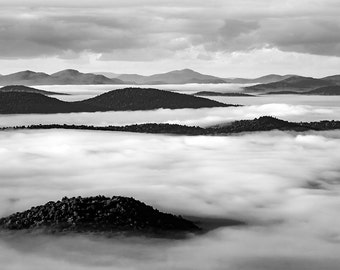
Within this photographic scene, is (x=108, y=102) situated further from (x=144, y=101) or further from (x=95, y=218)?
(x=95, y=218)

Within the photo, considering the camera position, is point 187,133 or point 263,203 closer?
point 263,203

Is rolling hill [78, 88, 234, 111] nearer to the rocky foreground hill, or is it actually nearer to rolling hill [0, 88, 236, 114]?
rolling hill [0, 88, 236, 114]

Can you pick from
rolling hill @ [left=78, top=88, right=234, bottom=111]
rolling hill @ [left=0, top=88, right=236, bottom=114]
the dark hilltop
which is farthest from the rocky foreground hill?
rolling hill @ [left=78, top=88, right=234, bottom=111]

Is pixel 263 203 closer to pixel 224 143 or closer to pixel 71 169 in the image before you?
pixel 71 169

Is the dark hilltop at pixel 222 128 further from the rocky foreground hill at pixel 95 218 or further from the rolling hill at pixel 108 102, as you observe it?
the rocky foreground hill at pixel 95 218

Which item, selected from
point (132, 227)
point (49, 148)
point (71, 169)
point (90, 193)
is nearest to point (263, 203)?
point (90, 193)

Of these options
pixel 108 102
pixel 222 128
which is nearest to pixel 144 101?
pixel 108 102
